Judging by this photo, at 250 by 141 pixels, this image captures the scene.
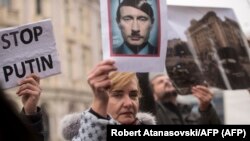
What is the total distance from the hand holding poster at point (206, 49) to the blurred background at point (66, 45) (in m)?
0.26

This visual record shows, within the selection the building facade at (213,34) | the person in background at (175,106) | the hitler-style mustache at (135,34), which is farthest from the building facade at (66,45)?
the building facade at (213,34)

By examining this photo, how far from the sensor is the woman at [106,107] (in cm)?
123

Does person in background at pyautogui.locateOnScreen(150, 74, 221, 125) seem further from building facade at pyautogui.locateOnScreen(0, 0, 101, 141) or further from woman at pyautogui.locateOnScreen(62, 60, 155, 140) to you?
building facade at pyautogui.locateOnScreen(0, 0, 101, 141)

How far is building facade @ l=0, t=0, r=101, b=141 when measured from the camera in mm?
1189

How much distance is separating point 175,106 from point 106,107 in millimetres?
238

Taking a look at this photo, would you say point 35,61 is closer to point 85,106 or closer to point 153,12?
point 85,106

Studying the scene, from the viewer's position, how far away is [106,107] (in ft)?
4.16

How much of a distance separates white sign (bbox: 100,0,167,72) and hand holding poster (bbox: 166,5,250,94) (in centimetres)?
4

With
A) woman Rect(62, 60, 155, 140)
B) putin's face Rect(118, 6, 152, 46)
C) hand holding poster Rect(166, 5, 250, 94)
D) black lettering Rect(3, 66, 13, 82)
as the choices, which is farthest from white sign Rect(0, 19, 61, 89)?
hand holding poster Rect(166, 5, 250, 94)

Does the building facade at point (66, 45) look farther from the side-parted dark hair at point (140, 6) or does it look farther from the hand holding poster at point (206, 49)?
the hand holding poster at point (206, 49)

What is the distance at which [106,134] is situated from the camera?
125cm

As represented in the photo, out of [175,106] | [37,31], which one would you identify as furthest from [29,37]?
[175,106]

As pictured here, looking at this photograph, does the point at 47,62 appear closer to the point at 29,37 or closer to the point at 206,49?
the point at 29,37

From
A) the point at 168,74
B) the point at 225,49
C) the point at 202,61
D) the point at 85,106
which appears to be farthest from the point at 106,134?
the point at 225,49
